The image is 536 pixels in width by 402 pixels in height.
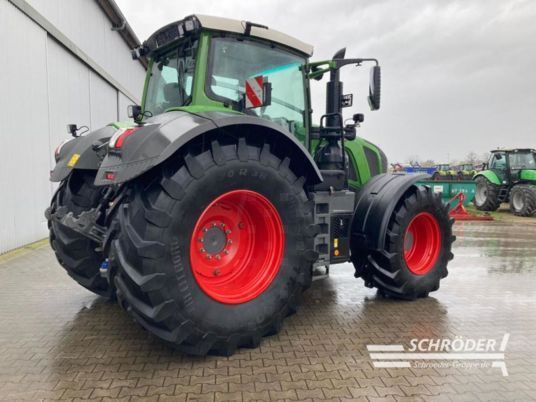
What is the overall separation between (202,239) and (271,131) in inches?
38.9

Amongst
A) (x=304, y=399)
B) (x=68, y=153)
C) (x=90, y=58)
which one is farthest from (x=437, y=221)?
(x=90, y=58)

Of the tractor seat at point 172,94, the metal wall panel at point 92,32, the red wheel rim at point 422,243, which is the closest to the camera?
the tractor seat at point 172,94

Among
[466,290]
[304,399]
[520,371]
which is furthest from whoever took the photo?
[466,290]

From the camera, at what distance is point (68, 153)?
4.09m

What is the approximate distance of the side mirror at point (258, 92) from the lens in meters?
3.29

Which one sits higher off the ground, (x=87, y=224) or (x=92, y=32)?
(x=92, y=32)

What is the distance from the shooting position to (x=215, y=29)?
3.37m

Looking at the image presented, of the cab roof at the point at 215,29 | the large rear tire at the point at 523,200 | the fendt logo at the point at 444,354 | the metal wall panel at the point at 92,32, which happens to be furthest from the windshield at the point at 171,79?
the large rear tire at the point at 523,200

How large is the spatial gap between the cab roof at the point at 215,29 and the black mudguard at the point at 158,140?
0.81m

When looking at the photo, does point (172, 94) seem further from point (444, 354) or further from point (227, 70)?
point (444, 354)

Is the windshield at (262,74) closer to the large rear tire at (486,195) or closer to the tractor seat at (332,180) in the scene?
the tractor seat at (332,180)

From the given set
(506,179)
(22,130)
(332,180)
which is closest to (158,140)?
(332,180)

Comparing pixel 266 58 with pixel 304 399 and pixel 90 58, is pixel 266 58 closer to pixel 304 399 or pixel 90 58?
pixel 304 399

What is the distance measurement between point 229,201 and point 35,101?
21.8 ft
